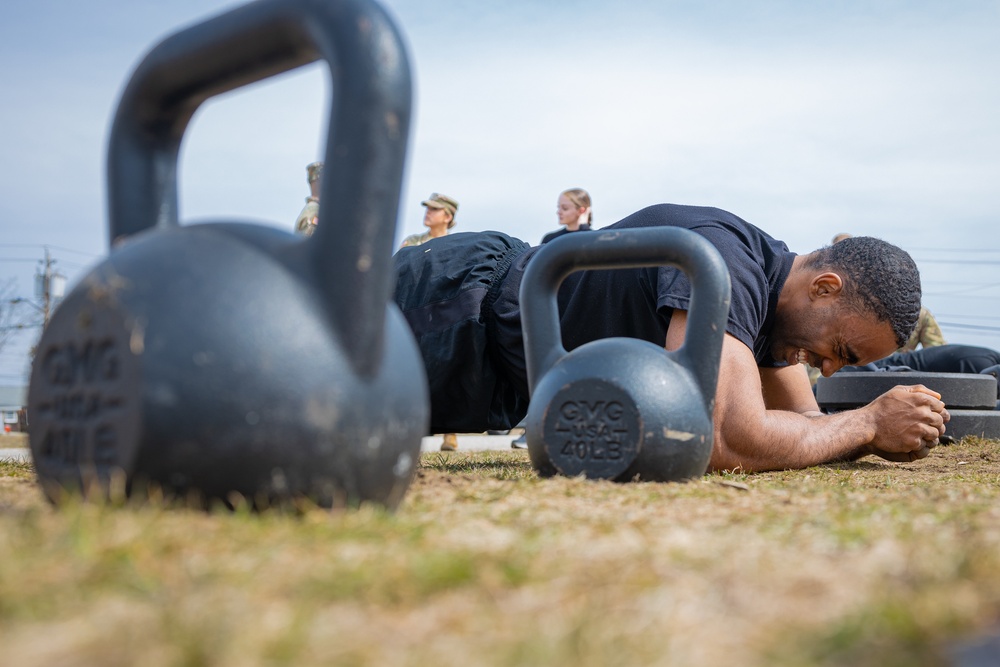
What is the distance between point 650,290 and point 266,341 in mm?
2705

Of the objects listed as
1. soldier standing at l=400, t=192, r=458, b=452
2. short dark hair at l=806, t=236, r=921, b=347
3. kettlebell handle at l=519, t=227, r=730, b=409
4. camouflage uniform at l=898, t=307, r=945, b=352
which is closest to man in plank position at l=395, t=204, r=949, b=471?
short dark hair at l=806, t=236, r=921, b=347

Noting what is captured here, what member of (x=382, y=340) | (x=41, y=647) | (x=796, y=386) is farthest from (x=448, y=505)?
(x=796, y=386)

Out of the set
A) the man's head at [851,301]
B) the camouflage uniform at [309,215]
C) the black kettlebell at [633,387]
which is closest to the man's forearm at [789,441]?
the man's head at [851,301]

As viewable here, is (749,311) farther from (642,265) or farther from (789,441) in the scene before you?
(642,265)

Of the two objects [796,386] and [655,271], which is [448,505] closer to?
[655,271]

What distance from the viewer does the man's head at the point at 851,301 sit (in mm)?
4312

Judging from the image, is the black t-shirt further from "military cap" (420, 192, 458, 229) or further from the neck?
"military cap" (420, 192, 458, 229)

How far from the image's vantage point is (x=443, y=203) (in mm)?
8719

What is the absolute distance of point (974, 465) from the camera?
486 centimetres

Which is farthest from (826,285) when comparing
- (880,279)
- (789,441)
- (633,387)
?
(633,387)

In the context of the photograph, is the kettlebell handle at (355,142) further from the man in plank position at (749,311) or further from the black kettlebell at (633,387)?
the man in plank position at (749,311)

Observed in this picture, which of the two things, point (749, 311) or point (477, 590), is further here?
point (749, 311)

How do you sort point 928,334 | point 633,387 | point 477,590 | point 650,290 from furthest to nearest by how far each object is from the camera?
point 928,334 < point 650,290 < point 633,387 < point 477,590

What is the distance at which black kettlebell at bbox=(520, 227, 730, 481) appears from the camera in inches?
116
